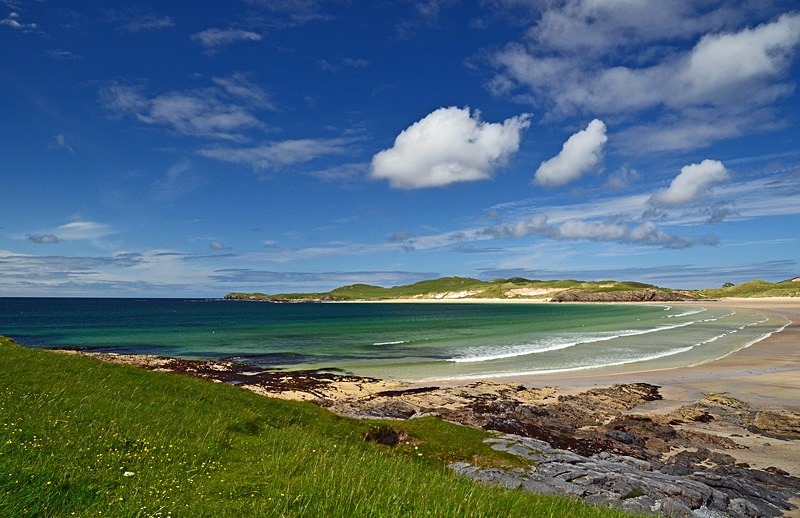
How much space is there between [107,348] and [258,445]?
7076 centimetres

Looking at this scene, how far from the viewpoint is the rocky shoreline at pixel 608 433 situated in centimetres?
1512

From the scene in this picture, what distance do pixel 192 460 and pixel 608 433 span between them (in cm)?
2226

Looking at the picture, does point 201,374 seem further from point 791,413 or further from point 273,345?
point 791,413

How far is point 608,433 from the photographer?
25203 millimetres

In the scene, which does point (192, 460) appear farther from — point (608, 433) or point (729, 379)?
point (729, 379)

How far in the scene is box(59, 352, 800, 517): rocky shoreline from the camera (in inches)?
595

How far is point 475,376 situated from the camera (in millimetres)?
44406

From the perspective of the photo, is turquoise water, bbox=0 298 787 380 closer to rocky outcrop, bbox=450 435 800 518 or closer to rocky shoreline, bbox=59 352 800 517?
rocky shoreline, bbox=59 352 800 517

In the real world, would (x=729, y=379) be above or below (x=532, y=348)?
below

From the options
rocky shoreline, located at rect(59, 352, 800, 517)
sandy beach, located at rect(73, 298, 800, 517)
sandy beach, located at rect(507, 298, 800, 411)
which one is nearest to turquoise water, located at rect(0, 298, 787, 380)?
sandy beach, located at rect(507, 298, 800, 411)

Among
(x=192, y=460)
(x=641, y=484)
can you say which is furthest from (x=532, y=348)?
(x=192, y=460)

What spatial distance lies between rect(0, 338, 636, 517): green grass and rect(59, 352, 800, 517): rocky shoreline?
9.17ft

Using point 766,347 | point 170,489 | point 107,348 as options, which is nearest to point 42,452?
point 170,489

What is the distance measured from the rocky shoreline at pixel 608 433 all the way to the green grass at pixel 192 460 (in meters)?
2.80
